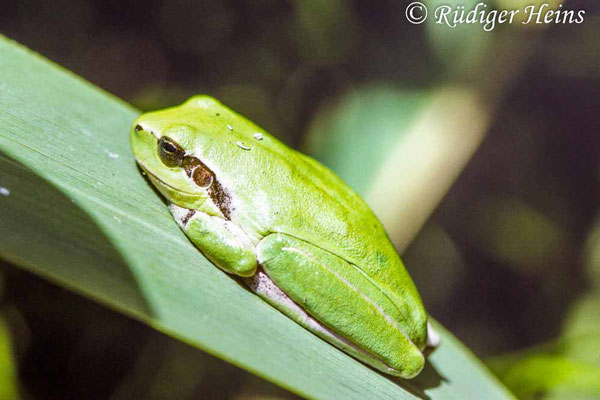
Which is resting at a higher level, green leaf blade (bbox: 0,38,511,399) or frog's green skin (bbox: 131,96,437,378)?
frog's green skin (bbox: 131,96,437,378)

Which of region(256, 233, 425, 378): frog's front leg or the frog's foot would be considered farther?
the frog's foot

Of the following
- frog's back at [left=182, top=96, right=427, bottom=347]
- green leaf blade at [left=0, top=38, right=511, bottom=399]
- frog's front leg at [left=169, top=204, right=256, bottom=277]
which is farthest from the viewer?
frog's back at [left=182, top=96, right=427, bottom=347]

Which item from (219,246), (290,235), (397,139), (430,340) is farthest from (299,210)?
(397,139)

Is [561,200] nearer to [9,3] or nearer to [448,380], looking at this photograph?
[448,380]

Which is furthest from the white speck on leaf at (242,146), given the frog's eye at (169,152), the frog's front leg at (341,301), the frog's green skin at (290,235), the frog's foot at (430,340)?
the frog's foot at (430,340)

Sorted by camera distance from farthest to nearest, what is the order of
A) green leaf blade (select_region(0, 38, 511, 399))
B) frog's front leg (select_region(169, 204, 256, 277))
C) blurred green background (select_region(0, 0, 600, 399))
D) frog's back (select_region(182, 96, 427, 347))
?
blurred green background (select_region(0, 0, 600, 399))
frog's back (select_region(182, 96, 427, 347))
frog's front leg (select_region(169, 204, 256, 277))
green leaf blade (select_region(0, 38, 511, 399))

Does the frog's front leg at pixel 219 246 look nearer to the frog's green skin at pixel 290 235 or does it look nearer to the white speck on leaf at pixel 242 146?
the frog's green skin at pixel 290 235

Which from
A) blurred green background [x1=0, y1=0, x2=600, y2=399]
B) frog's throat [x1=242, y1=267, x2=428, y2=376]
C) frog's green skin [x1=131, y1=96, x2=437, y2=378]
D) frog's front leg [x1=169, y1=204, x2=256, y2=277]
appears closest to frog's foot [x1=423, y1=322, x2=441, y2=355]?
frog's green skin [x1=131, y1=96, x2=437, y2=378]

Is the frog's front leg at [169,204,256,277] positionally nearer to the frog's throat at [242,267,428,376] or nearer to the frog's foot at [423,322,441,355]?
the frog's throat at [242,267,428,376]
